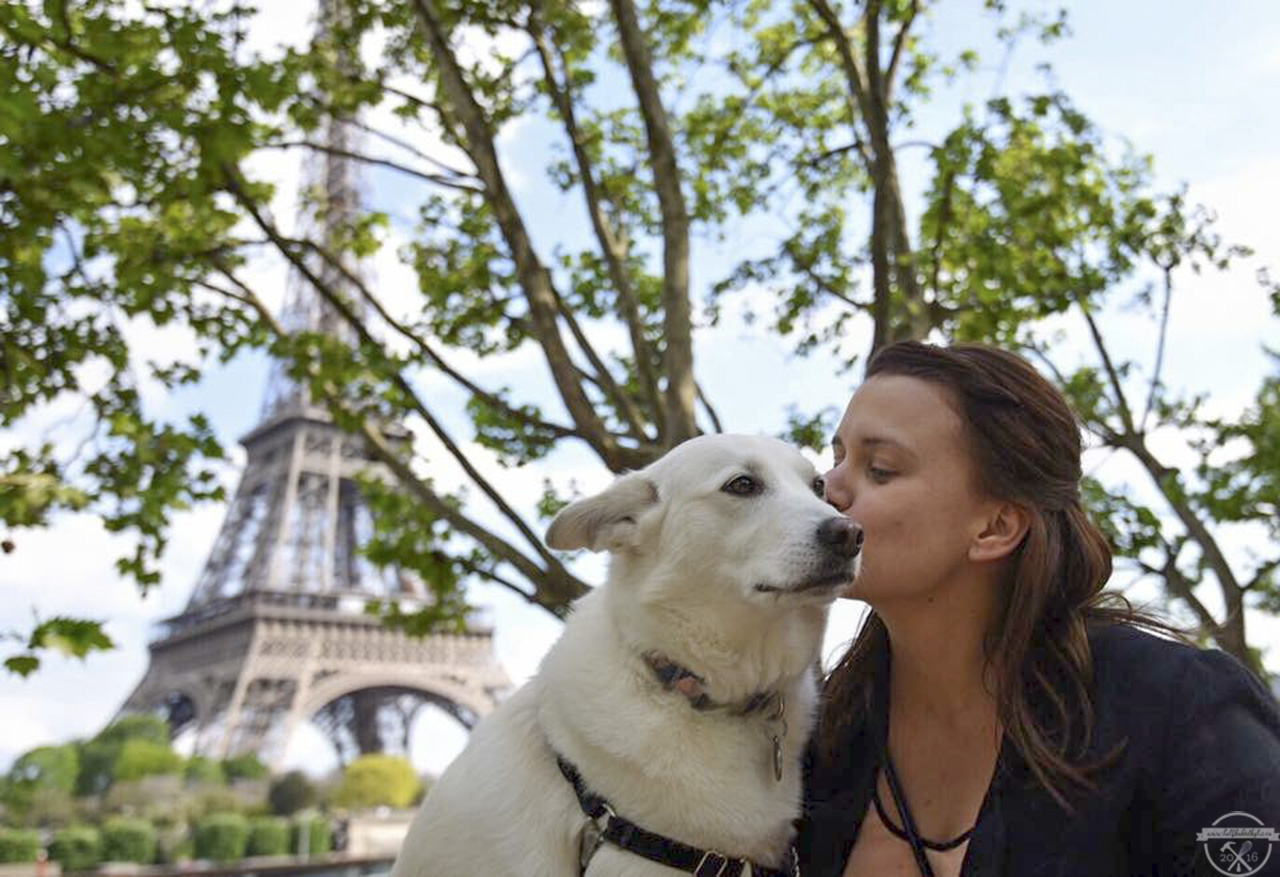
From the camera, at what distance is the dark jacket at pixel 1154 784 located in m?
1.93

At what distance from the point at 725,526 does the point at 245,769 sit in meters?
54.7

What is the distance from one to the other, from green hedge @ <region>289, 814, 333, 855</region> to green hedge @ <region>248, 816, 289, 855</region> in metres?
0.90

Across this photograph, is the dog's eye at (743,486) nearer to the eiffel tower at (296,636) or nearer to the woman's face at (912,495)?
the woman's face at (912,495)

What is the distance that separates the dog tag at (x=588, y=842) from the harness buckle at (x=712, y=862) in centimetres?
22

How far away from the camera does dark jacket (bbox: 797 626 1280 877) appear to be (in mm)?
1929

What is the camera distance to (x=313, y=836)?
5597 centimetres

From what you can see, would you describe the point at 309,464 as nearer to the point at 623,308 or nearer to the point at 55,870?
the point at 55,870

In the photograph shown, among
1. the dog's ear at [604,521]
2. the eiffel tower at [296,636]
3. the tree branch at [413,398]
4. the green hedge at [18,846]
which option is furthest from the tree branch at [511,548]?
the green hedge at [18,846]

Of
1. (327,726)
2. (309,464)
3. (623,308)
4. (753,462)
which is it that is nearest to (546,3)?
(623,308)

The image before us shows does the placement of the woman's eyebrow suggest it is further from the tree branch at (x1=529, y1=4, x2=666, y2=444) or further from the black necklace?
the tree branch at (x1=529, y1=4, x2=666, y2=444)

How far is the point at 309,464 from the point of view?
46250 millimetres

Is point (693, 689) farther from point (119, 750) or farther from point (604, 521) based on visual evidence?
point (119, 750)

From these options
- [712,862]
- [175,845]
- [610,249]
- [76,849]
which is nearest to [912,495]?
[712,862]

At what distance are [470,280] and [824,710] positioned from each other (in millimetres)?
8028
